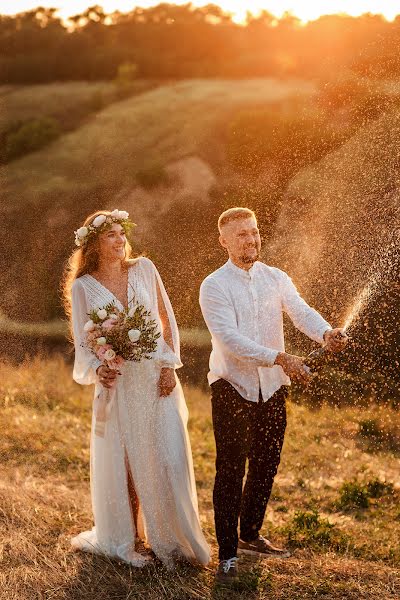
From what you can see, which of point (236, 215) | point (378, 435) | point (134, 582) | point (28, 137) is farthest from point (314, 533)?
point (28, 137)

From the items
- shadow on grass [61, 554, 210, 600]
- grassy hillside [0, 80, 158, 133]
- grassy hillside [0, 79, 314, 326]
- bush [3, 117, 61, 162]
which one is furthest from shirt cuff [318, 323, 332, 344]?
grassy hillside [0, 80, 158, 133]

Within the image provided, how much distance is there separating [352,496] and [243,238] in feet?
10.4

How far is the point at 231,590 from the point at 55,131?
25.7m

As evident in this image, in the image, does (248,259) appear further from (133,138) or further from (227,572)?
(133,138)

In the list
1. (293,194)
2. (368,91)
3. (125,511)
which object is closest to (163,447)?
(125,511)

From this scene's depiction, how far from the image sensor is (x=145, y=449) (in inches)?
218

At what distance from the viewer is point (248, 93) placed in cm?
2658

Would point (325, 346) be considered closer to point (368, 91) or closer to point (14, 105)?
point (368, 91)

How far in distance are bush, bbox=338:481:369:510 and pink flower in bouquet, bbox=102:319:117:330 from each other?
3.11 metres

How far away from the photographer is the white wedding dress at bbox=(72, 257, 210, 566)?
5.52 meters

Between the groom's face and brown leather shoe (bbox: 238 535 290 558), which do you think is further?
brown leather shoe (bbox: 238 535 290 558)

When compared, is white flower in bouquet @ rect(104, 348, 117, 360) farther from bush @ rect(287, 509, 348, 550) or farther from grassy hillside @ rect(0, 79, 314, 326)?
grassy hillside @ rect(0, 79, 314, 326)

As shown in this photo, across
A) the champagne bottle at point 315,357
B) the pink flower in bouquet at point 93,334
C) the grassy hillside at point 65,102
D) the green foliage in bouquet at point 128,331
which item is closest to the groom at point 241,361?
the champagne bottle at point 315,357

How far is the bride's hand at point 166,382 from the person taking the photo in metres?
5.52
